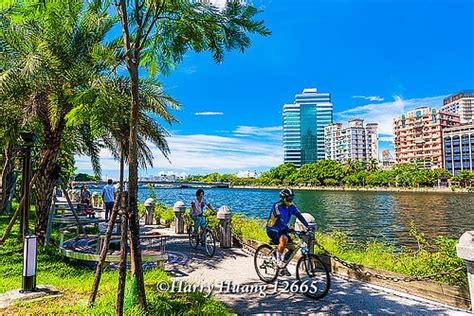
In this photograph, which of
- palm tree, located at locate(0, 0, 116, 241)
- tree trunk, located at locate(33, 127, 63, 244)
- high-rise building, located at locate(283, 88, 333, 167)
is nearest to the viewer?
palm tree, located at locate(0, 0, 116, 241)

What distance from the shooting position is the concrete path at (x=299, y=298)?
16.8 ft

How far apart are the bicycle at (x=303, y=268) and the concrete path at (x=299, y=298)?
0.17 m

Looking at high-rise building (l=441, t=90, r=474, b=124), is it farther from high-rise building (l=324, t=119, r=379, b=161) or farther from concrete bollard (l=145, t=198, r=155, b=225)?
concrete bollard (l=145, t=198, r=155, b=225)

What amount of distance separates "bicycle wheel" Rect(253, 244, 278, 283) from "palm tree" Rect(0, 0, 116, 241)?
5.02 metres

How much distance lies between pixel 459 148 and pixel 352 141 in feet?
165

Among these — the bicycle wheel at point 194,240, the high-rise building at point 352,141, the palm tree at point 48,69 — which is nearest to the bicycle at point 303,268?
the bicycle wheel at point 194,240

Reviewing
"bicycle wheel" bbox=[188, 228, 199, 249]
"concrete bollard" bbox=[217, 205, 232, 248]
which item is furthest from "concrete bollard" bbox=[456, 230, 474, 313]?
"bicycle wheel" bbox=[188, 228, 199, 249]

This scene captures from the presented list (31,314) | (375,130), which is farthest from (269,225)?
(375,130)

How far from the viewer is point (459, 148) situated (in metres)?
102

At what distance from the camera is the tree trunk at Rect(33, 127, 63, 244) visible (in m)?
8.72

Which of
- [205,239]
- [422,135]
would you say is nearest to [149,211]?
[205,239]

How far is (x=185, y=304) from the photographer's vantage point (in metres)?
4.89

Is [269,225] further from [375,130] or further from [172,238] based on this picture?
[375,130]

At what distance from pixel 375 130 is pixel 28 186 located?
17023 cm
